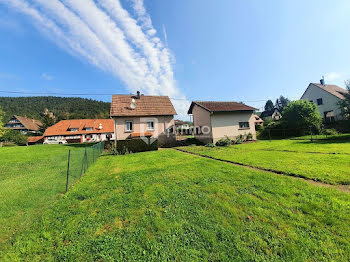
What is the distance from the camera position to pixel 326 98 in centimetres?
2622

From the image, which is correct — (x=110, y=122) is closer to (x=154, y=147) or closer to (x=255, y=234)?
(x=154, y=147)

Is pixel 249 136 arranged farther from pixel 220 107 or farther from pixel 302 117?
pixel 302 117

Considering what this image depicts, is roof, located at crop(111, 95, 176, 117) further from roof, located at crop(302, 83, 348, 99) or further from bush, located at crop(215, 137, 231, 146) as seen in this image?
roof, located at crop(302, 83, 348, 99)

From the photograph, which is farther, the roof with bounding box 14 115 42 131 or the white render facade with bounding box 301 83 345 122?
the roof with bounding box 14 115 42 131

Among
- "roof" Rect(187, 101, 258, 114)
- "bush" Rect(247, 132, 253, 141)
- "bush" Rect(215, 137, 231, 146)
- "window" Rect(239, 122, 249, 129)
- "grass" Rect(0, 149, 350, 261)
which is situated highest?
"roof" Rect(187, 101, 258, 114)

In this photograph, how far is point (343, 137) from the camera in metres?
13.5

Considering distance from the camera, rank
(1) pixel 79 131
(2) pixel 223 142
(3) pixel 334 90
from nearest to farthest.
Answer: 1. (2) pixel 223 142
2. (3) pixel 334 90
3. (1) pixel 79 131

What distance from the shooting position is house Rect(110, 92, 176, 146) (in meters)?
16.0

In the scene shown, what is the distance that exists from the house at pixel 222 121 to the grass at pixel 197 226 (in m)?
11.9

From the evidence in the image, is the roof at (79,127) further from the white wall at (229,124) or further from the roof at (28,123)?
the white wall at (229,124)

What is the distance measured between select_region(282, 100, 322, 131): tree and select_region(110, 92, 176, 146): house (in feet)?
57.5

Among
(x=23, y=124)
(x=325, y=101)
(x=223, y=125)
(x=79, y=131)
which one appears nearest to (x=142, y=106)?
(x=223, y=125)

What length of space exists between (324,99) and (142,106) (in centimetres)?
3430

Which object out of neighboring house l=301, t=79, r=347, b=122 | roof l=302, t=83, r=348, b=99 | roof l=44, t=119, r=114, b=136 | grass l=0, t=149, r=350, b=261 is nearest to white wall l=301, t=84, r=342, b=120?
neighboring house l=301, t=79, r=347, b=122
